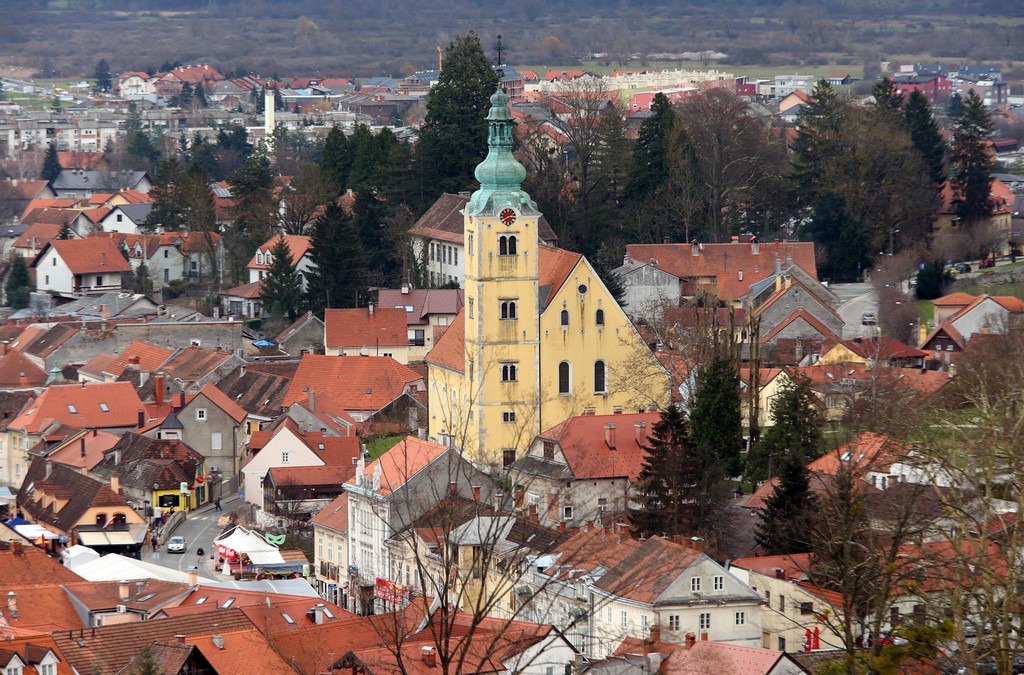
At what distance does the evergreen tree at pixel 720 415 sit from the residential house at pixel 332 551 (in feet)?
26.9

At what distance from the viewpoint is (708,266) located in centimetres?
7769

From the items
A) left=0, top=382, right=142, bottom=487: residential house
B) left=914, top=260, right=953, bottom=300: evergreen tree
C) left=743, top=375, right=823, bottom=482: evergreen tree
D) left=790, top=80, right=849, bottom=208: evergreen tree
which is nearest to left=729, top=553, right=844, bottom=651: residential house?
left=743, top=375, right=823, bottom=482: evergreen tree

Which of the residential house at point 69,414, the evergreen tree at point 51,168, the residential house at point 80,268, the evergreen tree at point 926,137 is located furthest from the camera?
the evergreen tree at point 51,168

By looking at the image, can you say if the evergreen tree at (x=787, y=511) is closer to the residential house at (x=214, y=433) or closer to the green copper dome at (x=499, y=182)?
the green copper dome at (x=499, y=182)

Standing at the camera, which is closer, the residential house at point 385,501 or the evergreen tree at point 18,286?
the residential house at point 385,501

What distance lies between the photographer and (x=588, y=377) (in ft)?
202

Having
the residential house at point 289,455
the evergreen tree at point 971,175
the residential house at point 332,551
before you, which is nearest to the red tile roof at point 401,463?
the residential house at point 332,551

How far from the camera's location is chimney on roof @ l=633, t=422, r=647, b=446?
5541 cm

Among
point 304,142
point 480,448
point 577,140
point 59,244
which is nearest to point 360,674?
point 480,448

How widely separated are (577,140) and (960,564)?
180 ft

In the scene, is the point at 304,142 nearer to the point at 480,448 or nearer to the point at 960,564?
the point at 480,448

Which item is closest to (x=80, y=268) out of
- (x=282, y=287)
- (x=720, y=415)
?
(x=282, y=287)

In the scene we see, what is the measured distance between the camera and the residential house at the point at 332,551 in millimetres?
53812

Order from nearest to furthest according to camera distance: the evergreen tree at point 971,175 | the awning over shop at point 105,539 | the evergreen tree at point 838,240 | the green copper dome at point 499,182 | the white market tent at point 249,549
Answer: the white market tent at point 249,549, the awning over shop at point 105,539, the green copper dome at point 499,182, the evergreen tree at point 838,240, the evergreen tree at point 971,175
